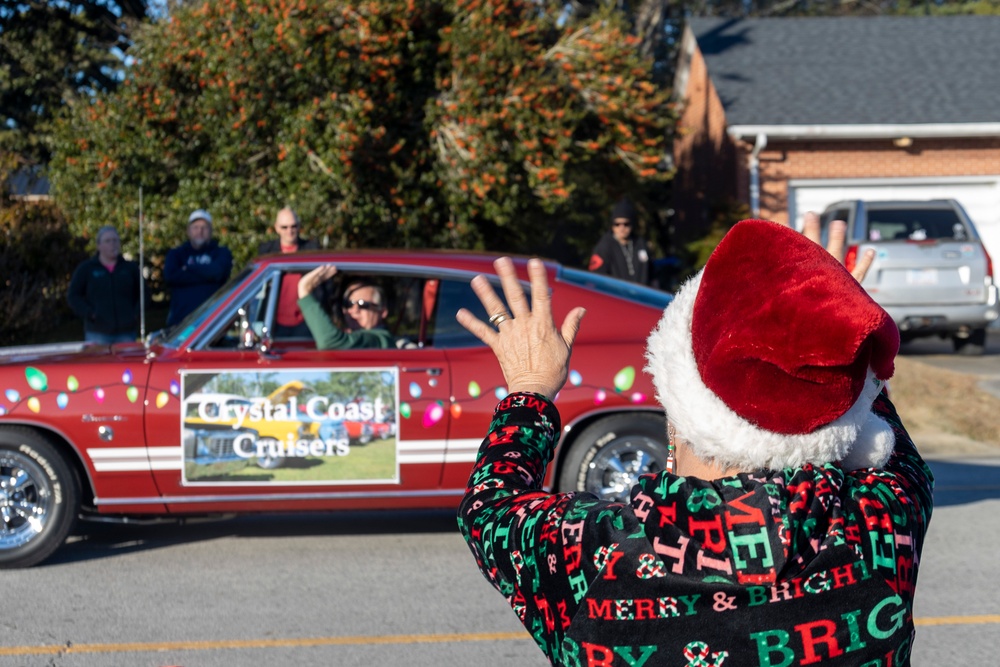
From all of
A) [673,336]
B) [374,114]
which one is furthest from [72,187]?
[673,336]

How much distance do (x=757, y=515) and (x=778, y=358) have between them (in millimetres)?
206

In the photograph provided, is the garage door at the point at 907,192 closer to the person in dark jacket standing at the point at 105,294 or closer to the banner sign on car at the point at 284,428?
the person in dark jacket standing at the point at 105,294

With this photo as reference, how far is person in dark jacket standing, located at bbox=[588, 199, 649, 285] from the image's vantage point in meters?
10.8

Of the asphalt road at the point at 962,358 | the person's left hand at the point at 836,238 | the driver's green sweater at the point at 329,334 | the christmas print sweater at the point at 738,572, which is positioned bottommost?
the asphalt road at the point at 962,358

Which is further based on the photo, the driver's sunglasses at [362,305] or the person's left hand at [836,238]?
the driver's sunglasses at [362,305]

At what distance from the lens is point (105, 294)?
371 inches

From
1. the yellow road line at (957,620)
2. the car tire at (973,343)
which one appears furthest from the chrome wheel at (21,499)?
the car tire at (973,343)

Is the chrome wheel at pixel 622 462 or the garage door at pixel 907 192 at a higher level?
the garage door at pixel 907 192

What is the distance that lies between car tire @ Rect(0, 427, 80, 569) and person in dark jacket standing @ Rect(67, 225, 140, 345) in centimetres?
317

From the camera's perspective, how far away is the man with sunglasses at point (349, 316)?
6598mm

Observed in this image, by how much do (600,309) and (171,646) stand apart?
9.63 ft

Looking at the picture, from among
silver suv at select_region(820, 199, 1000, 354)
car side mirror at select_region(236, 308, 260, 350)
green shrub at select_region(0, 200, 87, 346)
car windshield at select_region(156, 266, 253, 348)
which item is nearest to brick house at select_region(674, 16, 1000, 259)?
silver suv at select_region(820, 199, 1000, 354)

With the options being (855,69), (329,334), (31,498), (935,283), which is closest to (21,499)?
(31,498)

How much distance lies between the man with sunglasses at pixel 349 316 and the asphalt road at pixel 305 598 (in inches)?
47.1
